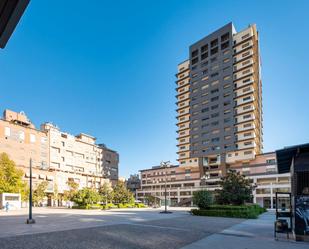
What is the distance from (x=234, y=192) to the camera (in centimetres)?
3766

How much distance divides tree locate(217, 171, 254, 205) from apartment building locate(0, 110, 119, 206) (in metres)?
42.2

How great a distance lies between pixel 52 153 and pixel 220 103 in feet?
187

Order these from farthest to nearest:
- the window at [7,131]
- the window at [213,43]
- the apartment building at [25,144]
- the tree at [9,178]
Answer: the window at [213,43] < the apartment building at [25,144] < the window at [7,131] < the tree at [9,178]

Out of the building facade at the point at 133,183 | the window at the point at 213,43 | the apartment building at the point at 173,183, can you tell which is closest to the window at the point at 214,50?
the window at the point at 213,43

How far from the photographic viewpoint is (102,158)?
114 m

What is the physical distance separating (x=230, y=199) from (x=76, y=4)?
113 feet

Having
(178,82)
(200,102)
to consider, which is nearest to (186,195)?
(200,102)

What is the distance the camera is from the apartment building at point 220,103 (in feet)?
269

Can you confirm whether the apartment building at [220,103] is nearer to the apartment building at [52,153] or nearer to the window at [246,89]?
the window at [246,89]

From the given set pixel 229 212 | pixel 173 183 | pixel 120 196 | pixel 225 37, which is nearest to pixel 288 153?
pixel 229 212

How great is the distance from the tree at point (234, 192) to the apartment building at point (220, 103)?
43248 mm

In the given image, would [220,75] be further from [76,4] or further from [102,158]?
[76,4]

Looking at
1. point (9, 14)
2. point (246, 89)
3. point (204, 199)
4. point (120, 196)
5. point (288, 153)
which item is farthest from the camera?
point (246, 89)

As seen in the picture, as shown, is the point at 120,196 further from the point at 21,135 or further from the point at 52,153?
the point at 21,135
